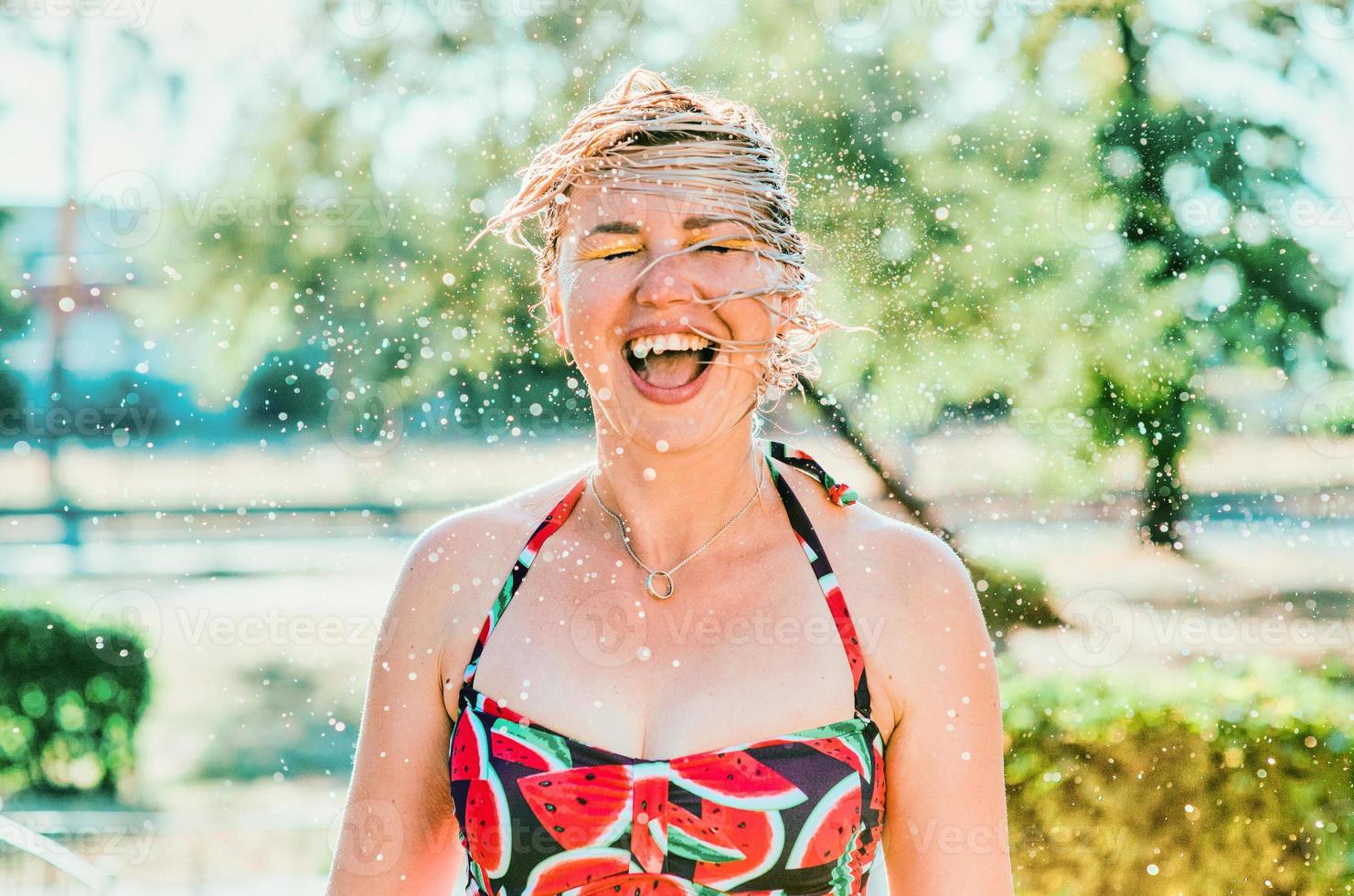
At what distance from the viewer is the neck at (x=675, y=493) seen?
193 cm

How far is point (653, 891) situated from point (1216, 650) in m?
8.74

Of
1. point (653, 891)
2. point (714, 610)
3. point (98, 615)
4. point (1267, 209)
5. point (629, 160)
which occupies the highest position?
point (1267, 209)

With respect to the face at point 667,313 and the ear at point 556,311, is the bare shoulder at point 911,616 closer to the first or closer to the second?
the face at point 667,313

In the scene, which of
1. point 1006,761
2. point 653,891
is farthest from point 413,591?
point 1006,761

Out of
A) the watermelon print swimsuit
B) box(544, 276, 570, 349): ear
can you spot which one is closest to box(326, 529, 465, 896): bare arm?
the watermelon print swimsuit

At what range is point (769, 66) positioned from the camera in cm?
544

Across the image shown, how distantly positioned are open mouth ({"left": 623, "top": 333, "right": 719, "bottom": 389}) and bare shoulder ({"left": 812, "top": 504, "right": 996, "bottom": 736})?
1.38 feet

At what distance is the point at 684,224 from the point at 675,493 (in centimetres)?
45

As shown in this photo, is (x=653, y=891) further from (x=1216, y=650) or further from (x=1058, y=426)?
(x=1216, y=650)
